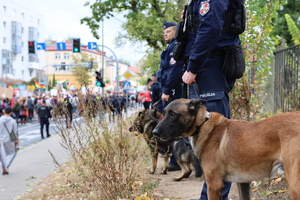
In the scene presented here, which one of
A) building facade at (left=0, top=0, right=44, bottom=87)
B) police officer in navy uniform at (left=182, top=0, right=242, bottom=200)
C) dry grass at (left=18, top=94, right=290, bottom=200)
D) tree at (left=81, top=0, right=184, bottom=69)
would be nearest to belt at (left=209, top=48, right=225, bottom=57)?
police officer in navy uniform at (left=182, top=0, right=242, bottom=200)

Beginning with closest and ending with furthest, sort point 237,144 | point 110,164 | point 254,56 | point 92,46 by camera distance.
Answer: point 237,144
point 110,164
point 254,56
point 92,46

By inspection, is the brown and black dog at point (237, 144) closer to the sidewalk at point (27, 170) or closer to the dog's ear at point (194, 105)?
the dog's ear at point (194, 105)

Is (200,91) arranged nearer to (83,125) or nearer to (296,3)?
(83,125)

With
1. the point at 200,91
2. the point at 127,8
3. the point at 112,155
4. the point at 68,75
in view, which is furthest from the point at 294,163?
the point at 68,75

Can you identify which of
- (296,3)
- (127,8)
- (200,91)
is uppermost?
(296,3)

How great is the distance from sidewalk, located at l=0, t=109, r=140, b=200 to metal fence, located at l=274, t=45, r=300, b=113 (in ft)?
9.70

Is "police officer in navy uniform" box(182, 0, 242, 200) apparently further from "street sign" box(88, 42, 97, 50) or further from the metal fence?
"street sign" box(88, 42, 97, 50)

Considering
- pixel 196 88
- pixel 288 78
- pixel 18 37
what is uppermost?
pixel 18 37

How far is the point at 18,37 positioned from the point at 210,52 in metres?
77.3

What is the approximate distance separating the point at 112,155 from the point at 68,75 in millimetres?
105890

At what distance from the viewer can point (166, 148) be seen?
7191 mm

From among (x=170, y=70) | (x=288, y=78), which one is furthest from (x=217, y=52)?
(x=288, y=78)

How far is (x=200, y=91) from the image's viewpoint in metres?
3.69

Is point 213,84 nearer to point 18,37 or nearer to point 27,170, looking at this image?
point 27,170
